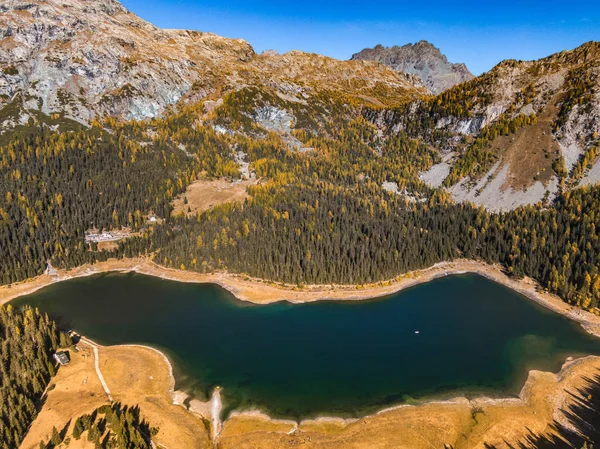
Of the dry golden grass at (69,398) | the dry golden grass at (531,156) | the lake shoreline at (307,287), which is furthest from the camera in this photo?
the dry golden grass at (531,156)

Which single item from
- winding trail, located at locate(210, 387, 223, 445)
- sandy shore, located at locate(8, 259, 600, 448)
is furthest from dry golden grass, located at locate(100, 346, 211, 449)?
winding trail, located at locate(210, 387, 223, 445)

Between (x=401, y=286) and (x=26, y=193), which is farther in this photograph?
(x=26, y=193)

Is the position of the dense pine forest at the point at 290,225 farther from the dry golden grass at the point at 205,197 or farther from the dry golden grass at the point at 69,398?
the dry golden grass at the point at 69,398

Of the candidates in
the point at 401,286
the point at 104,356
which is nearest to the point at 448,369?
the point at 401,286

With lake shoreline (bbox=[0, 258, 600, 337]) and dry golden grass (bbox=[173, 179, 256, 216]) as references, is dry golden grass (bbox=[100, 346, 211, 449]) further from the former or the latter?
dry golden grass (bbox=[173, 179, 256, 216])

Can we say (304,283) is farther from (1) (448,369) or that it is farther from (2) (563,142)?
(2) (563,142)

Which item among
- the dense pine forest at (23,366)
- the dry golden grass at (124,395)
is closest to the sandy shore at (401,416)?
the dry golden grass at (124,395)
